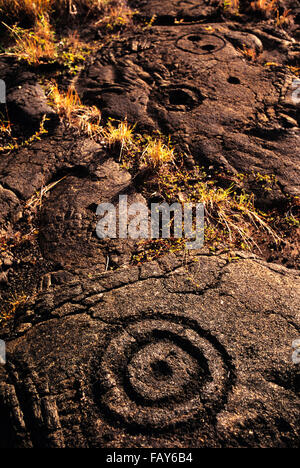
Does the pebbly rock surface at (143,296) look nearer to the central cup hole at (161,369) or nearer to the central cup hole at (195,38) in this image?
the central cup hole at (161,369)

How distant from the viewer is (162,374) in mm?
1636

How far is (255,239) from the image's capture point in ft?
8.18

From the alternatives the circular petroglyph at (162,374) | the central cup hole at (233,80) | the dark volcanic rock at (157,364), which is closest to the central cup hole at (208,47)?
the central cup hole at (233,80)

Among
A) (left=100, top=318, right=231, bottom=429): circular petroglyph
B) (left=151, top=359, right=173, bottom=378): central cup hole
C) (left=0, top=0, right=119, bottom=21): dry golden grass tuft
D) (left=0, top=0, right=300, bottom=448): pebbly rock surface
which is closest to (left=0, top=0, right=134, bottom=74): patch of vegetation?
(left=0, top=0, right=119, bottom=21): dry golden grass tuft

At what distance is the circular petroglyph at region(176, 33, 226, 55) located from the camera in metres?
3.78

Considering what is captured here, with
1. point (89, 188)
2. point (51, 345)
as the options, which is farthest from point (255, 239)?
point (51, 345)

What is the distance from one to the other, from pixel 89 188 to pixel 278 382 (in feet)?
5.69

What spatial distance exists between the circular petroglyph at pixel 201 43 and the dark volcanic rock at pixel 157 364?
279cm

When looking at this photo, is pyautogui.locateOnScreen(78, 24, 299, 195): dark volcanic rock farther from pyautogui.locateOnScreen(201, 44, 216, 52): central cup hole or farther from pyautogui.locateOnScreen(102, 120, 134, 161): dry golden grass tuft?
pyautogui.locateOnScreen(102, 120, 134, 161): dry golden grass tuft

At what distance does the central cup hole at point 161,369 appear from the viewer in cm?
164

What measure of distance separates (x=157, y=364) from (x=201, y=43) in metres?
3.56

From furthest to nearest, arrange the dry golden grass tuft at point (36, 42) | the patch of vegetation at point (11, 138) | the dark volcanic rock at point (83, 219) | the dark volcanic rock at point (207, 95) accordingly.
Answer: the dry golden grass tuft at point (36, 42) → the dark volcanic rock at point (207, 95) → the patch of vegetation at point (11, 138) → the dark volcanic rock at point (83, 219)

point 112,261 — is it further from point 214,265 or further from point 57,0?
point 57,0

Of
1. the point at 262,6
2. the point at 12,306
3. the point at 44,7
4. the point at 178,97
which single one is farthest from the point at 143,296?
the point at 262,6
